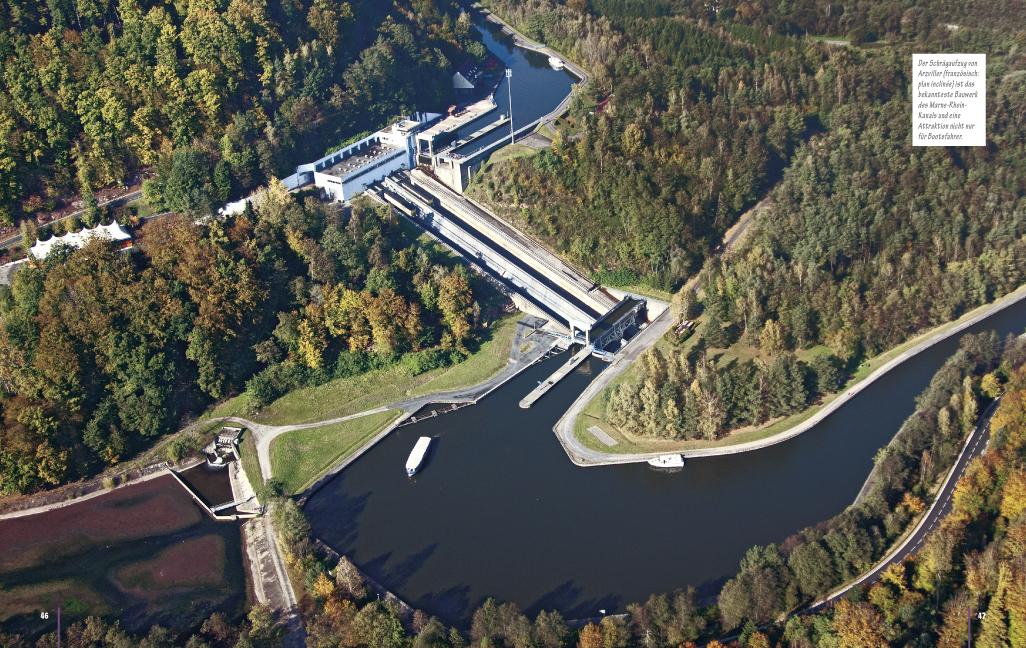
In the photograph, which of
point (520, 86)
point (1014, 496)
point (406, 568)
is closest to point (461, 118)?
point (520, 86)

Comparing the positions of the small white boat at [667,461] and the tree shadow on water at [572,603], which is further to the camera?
the small white boat at [667,461]

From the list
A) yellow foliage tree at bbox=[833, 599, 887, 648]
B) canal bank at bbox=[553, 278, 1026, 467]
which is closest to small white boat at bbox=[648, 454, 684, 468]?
canal bank at bbox=[553, 278, 1026, 467]

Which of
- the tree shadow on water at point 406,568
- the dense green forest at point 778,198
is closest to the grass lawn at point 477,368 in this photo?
the dense green forest at point 778,198

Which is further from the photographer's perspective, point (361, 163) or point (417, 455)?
point (361, 163)

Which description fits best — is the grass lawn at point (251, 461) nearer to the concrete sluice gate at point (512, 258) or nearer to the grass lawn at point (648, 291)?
the concrete sluice gate at point (512, 258)

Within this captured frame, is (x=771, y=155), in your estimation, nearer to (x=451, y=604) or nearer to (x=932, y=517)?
(x=932, y=517)

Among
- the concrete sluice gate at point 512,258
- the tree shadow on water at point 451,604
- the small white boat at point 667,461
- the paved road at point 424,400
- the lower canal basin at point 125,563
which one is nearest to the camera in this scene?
the tree shadow on water at point 451,604

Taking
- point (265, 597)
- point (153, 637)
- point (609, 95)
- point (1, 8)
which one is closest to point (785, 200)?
point (609, 95)
